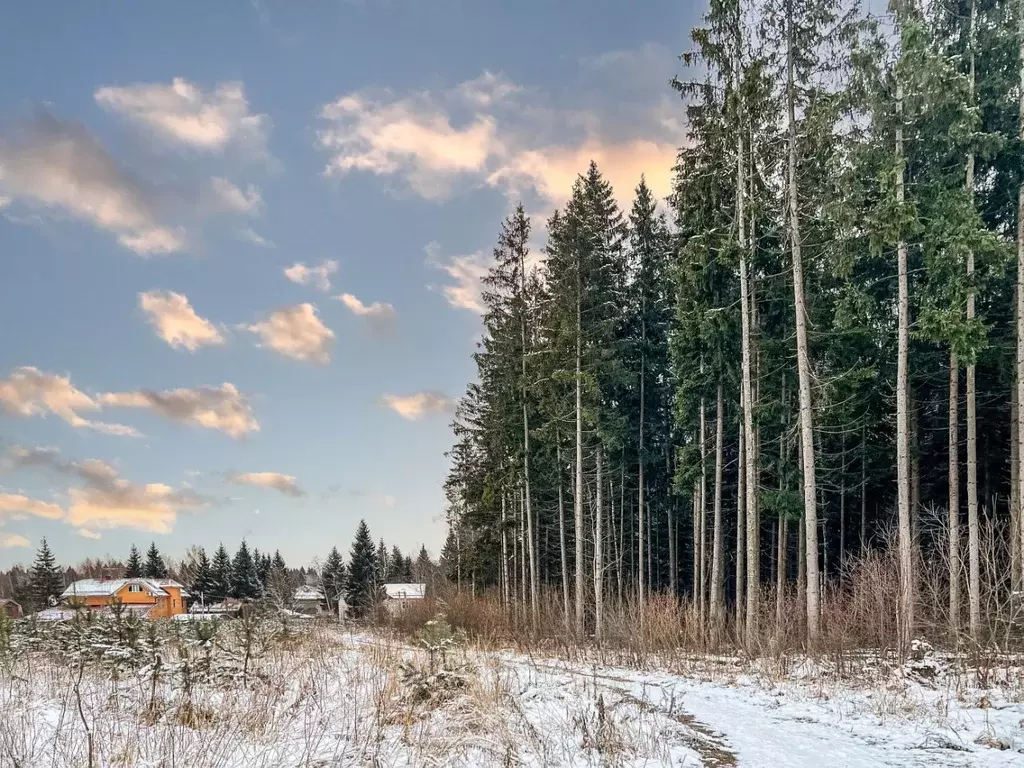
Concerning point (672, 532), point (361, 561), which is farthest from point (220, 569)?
point (672, 532)

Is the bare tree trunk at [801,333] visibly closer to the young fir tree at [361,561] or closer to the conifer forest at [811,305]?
the conifer forest at [811,305]

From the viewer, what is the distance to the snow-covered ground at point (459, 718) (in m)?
4.83

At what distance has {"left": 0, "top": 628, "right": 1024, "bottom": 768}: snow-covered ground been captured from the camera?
483 cm

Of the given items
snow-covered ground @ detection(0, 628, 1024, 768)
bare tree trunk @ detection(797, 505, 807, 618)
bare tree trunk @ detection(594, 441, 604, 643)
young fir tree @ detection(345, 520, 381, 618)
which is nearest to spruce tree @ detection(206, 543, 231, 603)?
young fir tree @ detection(345, 520, 381, 618)

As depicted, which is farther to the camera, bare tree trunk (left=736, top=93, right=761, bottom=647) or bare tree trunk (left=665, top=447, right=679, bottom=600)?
bare tree trunk (left=665, top=447, right=679, bottom=600)

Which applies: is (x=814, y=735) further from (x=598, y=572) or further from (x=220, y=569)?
(x=220, y=569)

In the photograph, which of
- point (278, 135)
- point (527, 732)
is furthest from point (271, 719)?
point (278, 135)

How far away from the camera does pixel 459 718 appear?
574cm

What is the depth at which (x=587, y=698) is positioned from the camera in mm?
7188

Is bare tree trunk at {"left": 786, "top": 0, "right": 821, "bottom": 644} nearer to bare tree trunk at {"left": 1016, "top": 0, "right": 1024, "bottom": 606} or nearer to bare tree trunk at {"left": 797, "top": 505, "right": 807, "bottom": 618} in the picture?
bare tree trunk at {"left": 797, "top": 505, "right": 807, "bottom": 618}

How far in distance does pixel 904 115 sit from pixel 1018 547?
9568 millimetres

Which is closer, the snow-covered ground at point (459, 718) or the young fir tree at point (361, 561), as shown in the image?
A: the snow-covered ground at point (459, 718)

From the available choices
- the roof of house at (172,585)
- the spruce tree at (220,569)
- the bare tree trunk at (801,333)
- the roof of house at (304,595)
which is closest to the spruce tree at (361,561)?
the spruce tree at (220,569)

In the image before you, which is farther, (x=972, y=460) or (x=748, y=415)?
(x=748, y=415)
